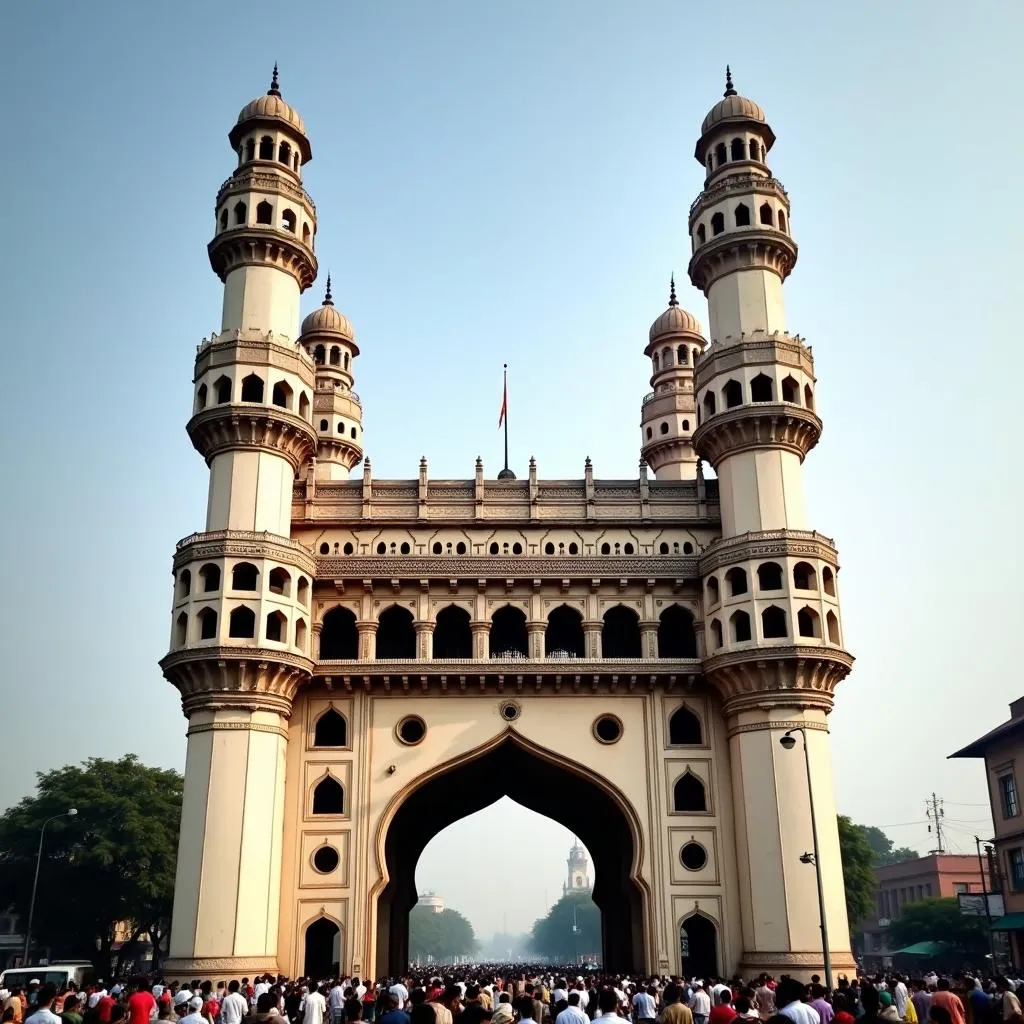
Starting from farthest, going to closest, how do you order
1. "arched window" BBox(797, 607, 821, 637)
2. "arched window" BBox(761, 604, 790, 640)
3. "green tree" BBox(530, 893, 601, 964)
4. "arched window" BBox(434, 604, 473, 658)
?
"green tree" BBox(530, 893, 601, 964) → "arched window" BBox(434, 604, 473, 658) → "arched window" BBox(761, 604, 790, 640) → "arched window" BBox(797, 607, 821, 637)

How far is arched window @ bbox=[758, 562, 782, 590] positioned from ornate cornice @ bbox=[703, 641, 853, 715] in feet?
7.42

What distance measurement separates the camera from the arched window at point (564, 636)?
38969mm

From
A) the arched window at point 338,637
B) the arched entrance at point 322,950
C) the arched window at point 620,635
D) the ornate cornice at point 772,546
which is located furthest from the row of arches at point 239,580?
the ornate cornice at point 772,546

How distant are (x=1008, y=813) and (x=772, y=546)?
22.8 meters

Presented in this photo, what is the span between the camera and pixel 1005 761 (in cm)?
5072

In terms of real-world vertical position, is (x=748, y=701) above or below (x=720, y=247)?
below

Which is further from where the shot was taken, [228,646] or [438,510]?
[438,510]

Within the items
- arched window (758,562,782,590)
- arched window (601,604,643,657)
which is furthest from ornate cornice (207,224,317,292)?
arched window (758,562,782,590)

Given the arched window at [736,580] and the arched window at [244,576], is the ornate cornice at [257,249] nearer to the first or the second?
the arched window at [244,576]

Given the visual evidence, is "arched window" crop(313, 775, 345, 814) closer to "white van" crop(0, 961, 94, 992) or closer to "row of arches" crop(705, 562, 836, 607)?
"white van" crop(0, 961, 94, 992)

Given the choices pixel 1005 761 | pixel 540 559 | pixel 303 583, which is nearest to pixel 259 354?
pixel 303 583

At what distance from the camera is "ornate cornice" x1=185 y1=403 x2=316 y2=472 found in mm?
37406

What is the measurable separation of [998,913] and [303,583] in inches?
1381

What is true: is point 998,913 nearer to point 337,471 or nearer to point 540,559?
point 540,559
